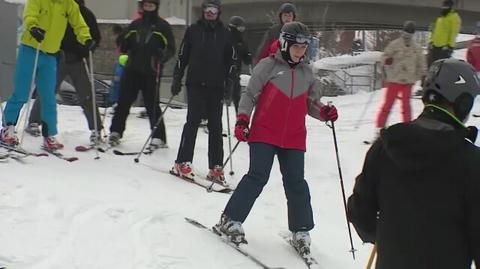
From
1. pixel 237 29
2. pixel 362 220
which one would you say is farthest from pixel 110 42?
pixel 362 220

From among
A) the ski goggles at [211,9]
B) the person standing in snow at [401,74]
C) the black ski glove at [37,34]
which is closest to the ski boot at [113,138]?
the black ski glove at [37,34]

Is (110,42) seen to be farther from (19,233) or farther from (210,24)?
(19,233)

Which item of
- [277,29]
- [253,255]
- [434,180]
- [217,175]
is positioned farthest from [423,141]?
[277,29]

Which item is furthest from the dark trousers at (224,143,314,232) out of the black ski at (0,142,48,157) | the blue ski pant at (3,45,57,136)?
the blue ski pant at (3,45,57,136)

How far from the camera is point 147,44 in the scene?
26.4 ft

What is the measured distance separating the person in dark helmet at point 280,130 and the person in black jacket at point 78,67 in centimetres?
330

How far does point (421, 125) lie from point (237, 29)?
7.90 meters

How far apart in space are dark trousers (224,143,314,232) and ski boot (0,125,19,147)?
3.21 m

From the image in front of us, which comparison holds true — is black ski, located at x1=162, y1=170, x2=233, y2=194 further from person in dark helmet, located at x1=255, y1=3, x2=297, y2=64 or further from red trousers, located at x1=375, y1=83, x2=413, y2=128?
red trousers, located at x1=375, y1=83, x2=413, y2=128

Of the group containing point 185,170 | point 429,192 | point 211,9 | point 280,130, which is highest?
point 211,9

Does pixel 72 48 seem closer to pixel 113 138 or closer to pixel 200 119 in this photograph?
pixel 113 138

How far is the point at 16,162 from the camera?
21.9 feet

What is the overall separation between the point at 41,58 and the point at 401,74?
5373mm

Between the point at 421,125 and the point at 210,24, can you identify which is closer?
the point at 421,125
